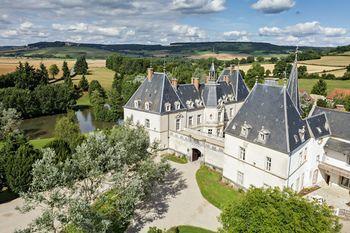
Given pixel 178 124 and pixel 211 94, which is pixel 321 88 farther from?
pixel 178 124

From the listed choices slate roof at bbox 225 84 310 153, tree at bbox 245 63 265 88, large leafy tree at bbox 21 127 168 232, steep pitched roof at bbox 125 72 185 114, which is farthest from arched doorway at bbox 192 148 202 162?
tree at bbox 245 63 265 88

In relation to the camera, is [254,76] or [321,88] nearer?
[321,88]

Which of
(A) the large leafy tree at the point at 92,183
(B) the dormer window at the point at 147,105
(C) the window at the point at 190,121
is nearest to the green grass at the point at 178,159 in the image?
(C) the window at the point at 190,121

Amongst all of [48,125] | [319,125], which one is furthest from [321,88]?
[48,125]

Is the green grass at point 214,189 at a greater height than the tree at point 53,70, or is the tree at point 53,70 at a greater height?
the tree at point 53,70

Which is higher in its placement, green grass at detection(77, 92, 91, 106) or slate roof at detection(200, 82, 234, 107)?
slate roof at detection(200, 82, 234, 107)

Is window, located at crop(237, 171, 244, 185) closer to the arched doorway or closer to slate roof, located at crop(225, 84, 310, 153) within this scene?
slate roof, located at crop(225, 84, 310, 153)

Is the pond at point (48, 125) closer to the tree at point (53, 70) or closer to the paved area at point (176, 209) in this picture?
the paved area at point (176, 209)
